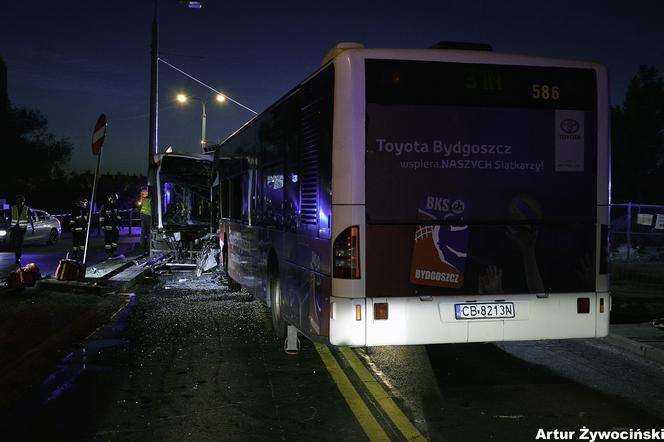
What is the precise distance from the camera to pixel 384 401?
20.0 feet

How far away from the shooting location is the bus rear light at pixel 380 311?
20.4 ft

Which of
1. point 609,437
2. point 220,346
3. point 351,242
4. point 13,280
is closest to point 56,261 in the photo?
point 13,280

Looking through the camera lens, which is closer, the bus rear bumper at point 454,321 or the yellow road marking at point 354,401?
the yellow road marking at point 354,401

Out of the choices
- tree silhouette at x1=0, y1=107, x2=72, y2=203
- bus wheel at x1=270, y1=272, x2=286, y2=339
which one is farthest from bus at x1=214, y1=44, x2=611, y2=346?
tree silhouette at x1=0, y1=107, x2=72, y2=203

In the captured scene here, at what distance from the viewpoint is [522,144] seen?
6590mm

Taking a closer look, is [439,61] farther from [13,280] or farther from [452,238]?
[13,280]

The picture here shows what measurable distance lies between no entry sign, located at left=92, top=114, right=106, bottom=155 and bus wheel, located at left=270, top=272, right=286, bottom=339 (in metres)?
6.04

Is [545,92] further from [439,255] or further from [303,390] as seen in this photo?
[303,390]

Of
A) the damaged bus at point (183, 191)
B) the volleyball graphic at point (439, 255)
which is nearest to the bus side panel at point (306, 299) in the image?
the volleyball graphic at point (439, 255)

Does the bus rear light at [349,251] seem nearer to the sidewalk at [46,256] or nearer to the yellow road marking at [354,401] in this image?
the yellow road marking at [354,401]

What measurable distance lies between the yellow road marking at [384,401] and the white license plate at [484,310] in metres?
0.99

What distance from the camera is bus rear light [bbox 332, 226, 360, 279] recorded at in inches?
242

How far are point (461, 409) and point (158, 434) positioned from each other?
240 cm

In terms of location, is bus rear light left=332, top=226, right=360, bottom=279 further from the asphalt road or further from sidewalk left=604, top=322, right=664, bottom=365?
sidewalk left=604, top=322, right=664, bottom=365
